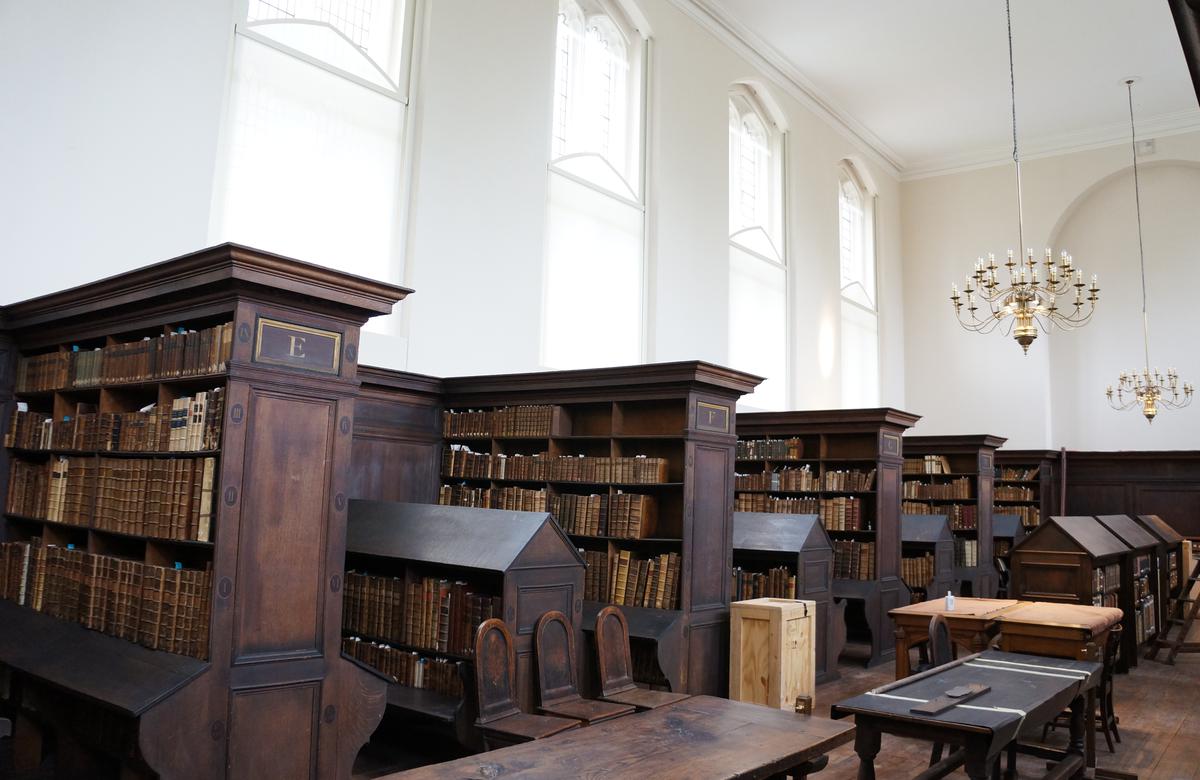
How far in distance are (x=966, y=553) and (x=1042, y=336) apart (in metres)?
5.84

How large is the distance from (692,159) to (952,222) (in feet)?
22.7

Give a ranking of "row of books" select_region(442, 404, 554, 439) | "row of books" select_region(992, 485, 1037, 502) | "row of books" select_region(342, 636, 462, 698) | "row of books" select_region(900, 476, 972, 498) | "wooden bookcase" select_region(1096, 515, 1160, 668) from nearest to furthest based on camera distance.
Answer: "row of books" select_region(342, 636, 462, 698) < "row of books" select_region(442, 404, 554, 439) < "wooden bookcase" select_region(1096, 515, 1160, 668) < "row of books" select_region(900, 476, 972, 498) < "row of books" select_region(992, 485, 1037, 502)

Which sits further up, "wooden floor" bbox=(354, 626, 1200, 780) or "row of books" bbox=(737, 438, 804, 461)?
"row of books" bbox=(737, 438, 804, 461)

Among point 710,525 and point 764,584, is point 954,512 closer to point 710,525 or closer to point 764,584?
point 764,584

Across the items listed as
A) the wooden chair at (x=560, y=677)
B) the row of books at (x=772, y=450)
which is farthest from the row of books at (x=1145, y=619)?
the wooden chair at (x=560, y=677)

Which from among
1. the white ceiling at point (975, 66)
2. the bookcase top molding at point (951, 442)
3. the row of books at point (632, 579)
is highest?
the white ceiling at point (975, 66)

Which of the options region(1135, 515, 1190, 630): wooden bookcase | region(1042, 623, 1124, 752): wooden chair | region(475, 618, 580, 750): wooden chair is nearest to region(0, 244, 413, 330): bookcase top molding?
region(475, 618, 580, 750): wooden chair

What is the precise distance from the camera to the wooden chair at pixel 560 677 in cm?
397

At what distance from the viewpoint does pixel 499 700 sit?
12.4 feet

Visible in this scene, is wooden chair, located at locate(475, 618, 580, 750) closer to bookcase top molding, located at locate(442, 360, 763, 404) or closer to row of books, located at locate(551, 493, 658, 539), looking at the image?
row of books, located at locate(551, 493, 658, 539)

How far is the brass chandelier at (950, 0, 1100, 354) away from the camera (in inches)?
316

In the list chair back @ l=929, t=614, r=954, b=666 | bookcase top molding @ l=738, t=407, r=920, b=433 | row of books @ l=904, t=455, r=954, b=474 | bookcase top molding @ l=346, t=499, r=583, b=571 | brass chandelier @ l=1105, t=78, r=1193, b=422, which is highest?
brass chandelier @ l=1105, t=78, r=1193, b=422

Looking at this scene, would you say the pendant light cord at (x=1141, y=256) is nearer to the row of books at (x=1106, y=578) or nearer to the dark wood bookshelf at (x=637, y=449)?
the row of books at (x=1106, y=578)

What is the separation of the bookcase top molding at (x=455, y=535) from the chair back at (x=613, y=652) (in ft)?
1.70
